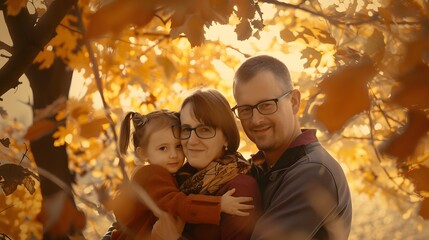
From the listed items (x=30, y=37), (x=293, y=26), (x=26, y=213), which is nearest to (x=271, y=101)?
(x=30, y=37)

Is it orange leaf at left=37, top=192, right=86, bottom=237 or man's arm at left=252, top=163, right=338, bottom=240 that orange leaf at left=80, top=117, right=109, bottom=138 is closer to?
orange leaf at left=37, top=192, right=86, bottom=237

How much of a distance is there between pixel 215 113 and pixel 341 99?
3.34 feet

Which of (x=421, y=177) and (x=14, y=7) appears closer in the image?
(x=14, y=7)

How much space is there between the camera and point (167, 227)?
2.44 m

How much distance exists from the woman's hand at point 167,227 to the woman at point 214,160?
0.07 meters

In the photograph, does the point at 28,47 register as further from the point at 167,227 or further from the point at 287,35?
the point at 287,35

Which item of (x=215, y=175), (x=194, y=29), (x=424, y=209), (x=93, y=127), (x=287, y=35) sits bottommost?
(x=424, y=209)

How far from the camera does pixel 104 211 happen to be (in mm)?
2766

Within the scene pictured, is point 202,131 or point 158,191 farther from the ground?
point 202,131

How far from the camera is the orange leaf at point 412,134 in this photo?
179cm

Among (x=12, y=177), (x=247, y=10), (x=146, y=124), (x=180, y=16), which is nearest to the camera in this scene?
(x=180, y=16)

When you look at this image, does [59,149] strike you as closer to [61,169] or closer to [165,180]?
[61,169]

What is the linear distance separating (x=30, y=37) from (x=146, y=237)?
1.14m

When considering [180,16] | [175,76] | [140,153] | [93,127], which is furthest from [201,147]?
[175,76]
